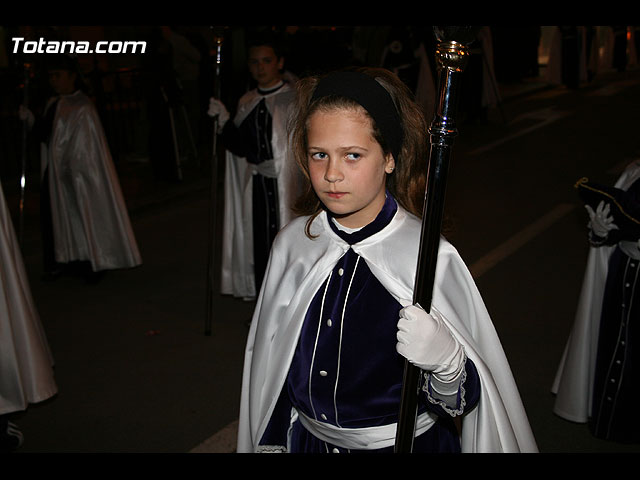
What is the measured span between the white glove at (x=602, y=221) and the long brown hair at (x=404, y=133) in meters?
1.71

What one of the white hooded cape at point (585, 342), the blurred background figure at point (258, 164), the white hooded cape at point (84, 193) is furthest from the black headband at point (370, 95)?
the white hooded cape at point (84, 193)

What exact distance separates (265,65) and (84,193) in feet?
7.87

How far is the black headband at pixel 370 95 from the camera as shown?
2.11 metres

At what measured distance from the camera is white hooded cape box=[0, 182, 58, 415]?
3842 mm

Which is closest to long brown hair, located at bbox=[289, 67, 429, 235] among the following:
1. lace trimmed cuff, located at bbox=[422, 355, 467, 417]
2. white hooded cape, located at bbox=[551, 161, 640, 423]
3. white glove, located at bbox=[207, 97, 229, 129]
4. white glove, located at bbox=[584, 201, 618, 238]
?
lace trimmed cuff, located at bbox=[422, 355, 467, 417]

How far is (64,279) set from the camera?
712 cm

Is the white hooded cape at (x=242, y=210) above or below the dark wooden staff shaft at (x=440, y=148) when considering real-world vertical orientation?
below

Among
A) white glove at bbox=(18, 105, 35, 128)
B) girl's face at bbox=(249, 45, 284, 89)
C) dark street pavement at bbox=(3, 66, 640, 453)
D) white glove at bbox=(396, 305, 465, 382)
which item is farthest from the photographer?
white glove at bbox=(18, 105, 35, 128)

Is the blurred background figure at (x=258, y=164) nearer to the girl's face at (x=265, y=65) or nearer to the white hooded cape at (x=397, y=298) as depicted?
the girl's face at (x=265, y=65)

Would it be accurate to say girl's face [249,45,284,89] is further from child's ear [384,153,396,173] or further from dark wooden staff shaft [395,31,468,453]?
dark wooden staff shaft [395,31,468,453]

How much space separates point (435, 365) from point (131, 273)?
5844 millimetres

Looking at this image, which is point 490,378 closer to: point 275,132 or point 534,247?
point 275,132

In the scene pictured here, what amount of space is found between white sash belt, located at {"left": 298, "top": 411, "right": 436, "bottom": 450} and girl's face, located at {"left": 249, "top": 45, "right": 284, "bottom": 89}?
3671mm

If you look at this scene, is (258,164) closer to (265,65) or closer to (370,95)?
(265,65)
